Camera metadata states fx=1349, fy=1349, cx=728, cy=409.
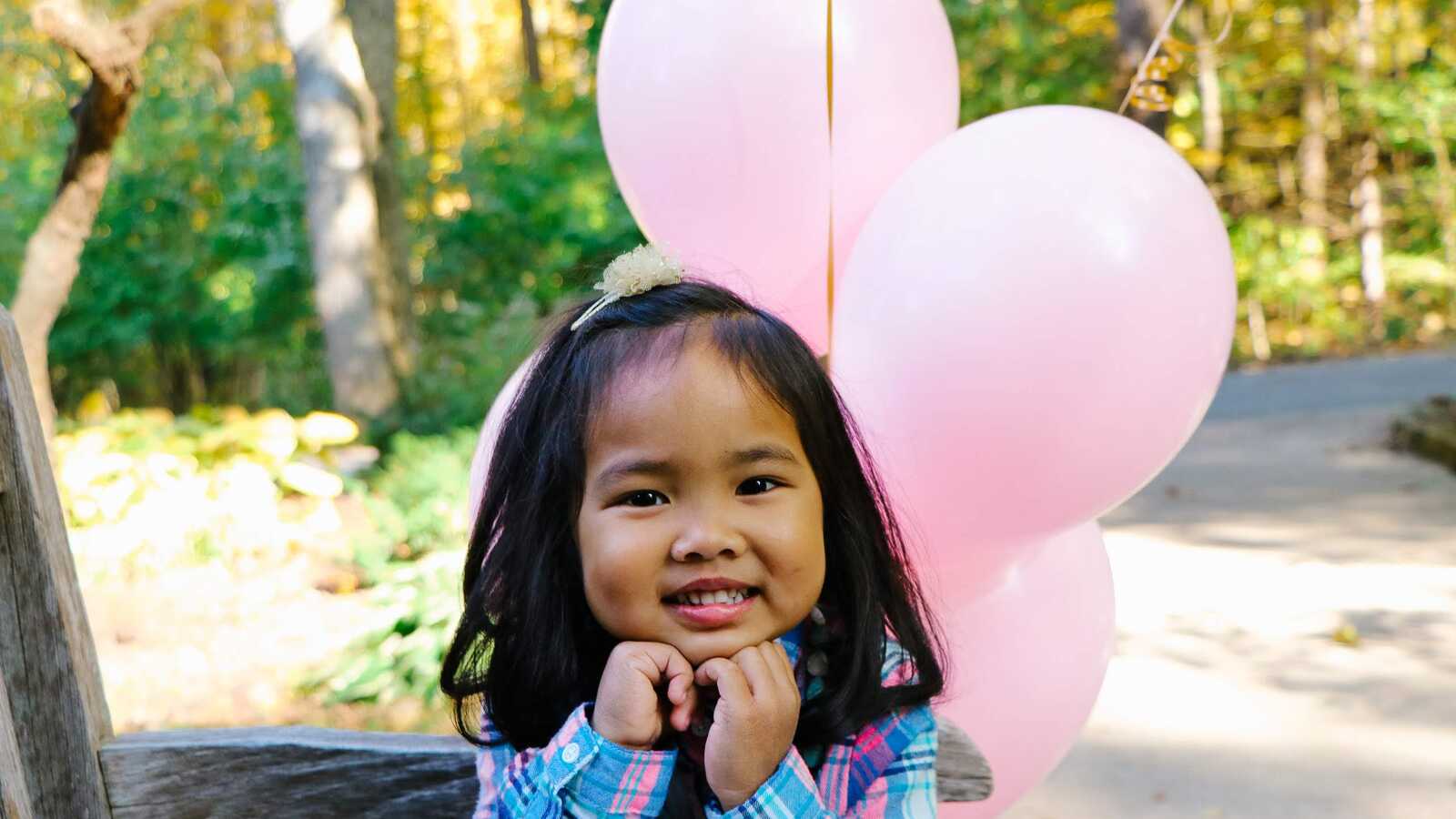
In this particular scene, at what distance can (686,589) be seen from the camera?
1.28 metres

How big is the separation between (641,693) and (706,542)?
15 centimetres

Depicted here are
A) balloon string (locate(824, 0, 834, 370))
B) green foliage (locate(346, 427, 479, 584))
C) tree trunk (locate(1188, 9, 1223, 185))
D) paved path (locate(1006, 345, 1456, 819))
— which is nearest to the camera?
balloon string (locate(824, 0, 834, 370))

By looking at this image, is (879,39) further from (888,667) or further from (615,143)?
(888,667)

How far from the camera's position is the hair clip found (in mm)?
1419

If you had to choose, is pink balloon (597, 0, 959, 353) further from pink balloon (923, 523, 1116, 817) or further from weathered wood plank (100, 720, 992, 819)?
weathered wood plank (100, 720, 992, 819)

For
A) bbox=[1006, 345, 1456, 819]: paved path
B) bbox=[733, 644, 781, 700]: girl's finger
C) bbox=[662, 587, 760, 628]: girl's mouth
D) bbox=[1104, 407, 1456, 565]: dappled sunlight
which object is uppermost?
bbox=[662, 587, 760, 628]: girl's mouth

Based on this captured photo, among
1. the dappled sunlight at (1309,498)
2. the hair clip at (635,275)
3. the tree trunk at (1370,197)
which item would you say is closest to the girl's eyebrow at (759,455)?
the hair clip at (635,275)

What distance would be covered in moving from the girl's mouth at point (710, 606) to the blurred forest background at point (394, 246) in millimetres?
649

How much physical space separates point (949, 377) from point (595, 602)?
1.82ft

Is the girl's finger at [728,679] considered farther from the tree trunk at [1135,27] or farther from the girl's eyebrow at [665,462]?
the tree trunk at [1135,27]

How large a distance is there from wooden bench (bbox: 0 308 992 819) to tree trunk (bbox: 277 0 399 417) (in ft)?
17.9

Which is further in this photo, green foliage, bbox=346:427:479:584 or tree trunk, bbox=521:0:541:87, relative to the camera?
tree trunk, bbox=521:0:541:87

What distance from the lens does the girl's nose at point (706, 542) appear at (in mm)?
1247

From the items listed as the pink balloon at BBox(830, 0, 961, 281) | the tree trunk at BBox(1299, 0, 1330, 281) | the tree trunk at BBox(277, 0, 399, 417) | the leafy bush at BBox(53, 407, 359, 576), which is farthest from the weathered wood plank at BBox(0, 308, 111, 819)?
the tree trunk at BBox(1299, 0, 1330, 281)
